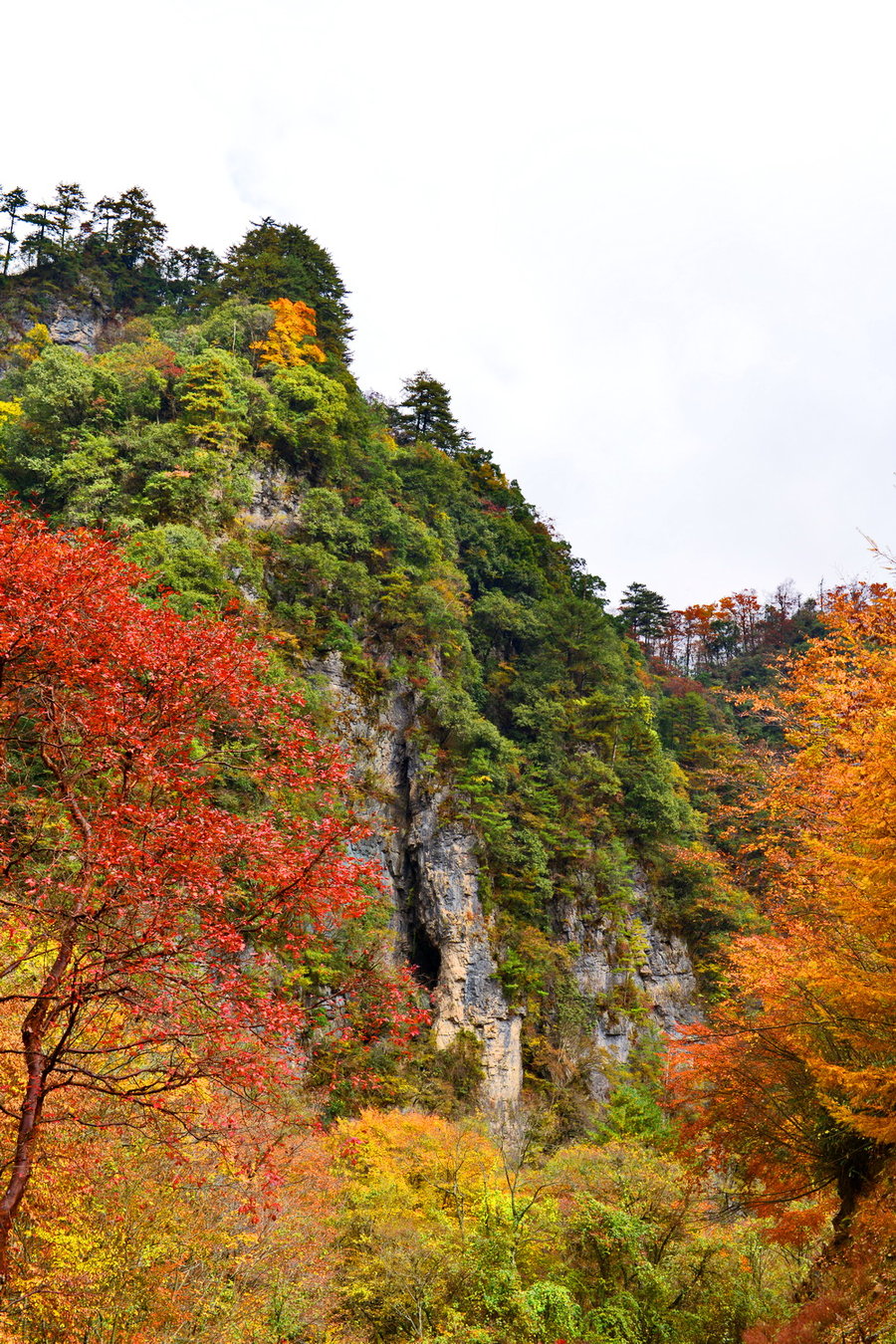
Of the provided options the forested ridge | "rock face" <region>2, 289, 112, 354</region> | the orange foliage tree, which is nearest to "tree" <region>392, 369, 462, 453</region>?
the forested ridge

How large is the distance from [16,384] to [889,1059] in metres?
30.9

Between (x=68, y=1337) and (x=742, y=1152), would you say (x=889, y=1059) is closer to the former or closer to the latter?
(x=742, y=1152)

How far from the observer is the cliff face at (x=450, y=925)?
21.8 meters

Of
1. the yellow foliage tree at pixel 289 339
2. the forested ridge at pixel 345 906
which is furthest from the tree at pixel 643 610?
the yellow foliage tree at pixel 289 339

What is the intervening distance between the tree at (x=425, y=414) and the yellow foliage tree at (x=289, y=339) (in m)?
8.24

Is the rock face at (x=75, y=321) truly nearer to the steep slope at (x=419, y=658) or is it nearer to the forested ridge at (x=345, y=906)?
the forested ridge at (x=345, y=906)

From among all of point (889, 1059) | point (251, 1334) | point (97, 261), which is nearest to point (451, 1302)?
point (251, 1334)

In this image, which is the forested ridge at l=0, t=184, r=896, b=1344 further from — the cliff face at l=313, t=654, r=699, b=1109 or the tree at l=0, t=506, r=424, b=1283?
the cliff face at l=313, t=654, r=699, b=1109

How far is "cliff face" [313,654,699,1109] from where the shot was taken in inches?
859

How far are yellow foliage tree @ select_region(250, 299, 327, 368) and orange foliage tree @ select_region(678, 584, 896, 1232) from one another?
21531 millimetres

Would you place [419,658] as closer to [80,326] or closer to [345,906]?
[345,906]

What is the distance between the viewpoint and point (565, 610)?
32281 mm

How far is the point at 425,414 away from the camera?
37.8m

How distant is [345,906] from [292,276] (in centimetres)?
3142
